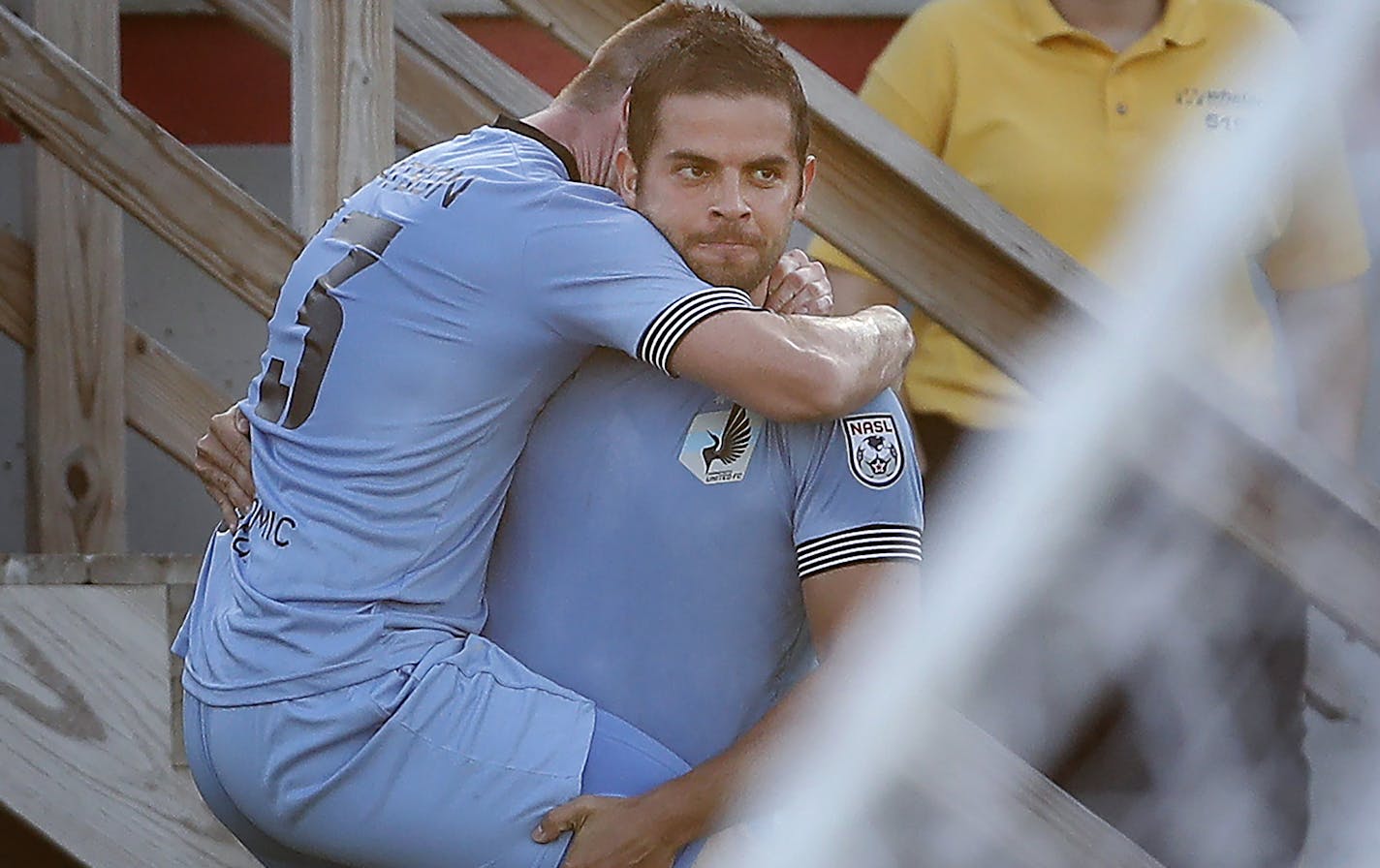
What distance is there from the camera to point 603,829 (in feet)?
6.41

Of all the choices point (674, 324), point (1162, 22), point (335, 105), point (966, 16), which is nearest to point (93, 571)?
point (335, 105)

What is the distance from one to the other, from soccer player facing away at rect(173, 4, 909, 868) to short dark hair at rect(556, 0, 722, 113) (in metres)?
0.16

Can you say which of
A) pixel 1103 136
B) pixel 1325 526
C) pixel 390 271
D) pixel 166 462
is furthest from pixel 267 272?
pixel 166 462

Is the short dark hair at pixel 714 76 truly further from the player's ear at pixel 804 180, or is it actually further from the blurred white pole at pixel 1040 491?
the blurred white pole at pixel 1040 491

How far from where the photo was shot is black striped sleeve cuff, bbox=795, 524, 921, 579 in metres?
1.96

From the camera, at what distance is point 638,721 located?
79.4 inches

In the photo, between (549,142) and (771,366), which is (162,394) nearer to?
(549,142)

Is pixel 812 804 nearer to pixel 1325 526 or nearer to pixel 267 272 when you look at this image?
pixel 1325 526

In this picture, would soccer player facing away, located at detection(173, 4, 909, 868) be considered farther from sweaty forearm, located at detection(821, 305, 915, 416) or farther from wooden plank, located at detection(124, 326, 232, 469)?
wooden plank, located at detection(124, 326, 232, 469)

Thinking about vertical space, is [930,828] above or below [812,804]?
below

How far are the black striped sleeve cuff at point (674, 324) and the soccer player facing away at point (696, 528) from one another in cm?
9

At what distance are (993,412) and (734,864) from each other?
0.87 metres

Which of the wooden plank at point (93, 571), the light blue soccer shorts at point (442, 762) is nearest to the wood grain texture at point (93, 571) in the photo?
the wooden plank at point (93, 571)

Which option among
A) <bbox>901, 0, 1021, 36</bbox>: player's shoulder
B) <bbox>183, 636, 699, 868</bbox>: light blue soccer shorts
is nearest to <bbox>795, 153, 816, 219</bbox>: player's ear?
<bbox>183, 636, 699, 868</bbox>: light blue soccer shorts
